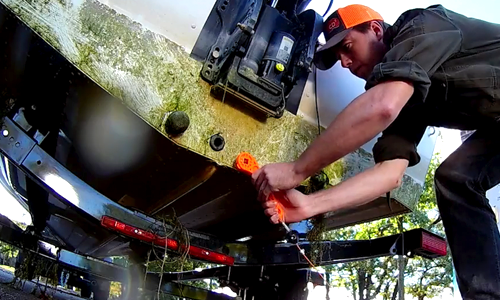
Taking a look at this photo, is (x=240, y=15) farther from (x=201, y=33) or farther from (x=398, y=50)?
(x=398, y=50)

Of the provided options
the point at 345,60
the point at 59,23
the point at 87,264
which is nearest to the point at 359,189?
the point at 345,60

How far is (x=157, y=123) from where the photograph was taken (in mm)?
1453

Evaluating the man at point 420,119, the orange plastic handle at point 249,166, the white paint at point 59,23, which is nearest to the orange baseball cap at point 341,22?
the man at point 420,119

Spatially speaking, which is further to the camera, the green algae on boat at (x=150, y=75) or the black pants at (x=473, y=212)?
the black pants at (x=473, y=212)

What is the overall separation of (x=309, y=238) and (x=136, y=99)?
130 cm

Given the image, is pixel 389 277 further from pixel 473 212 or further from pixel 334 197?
pixel 334 197

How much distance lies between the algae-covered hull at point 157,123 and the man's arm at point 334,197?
189 mm

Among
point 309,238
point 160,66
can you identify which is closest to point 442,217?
point 309,238

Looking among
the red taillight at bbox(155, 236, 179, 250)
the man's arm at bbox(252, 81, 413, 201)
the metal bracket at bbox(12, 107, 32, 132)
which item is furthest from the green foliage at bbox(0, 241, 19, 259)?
the man's arm at bbox(252, 81, 413, 201)

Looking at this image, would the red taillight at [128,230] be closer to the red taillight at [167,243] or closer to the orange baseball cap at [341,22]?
the red taillight at [167,243]

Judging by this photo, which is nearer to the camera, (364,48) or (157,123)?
(157,123)

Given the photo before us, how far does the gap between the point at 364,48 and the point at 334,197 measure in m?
0.61

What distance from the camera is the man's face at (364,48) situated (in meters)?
1.65

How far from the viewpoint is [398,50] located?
4.41 ft
